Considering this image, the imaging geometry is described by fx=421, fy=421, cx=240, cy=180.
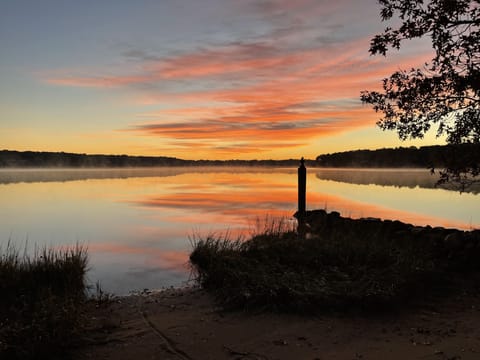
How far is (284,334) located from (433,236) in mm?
6267

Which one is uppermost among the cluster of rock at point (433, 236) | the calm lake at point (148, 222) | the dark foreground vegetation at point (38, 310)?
the cluster of rock at point (433, 236)

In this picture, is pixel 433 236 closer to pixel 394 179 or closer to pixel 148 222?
pixel 148 222

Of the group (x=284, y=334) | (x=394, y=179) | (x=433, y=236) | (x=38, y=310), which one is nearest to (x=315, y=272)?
(x=284, y=334)

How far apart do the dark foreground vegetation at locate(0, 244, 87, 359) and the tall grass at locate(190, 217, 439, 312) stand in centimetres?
260

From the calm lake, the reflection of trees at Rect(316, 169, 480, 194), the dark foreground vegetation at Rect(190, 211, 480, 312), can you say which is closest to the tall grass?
the dark foreground vegetation at Rect(190, 211, 480, 312)

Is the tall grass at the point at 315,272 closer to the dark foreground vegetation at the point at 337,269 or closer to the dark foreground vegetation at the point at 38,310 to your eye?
the dark foreground vegetation at the point at 337,269

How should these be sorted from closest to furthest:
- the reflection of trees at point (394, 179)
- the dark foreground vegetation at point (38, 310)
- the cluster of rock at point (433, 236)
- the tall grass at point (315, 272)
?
the dark foreground vegetation at point (38, 310)
the tall grass at point (315, 272)
the cluster of rock at point (433, 236)
the reflection of trees at point (394, 179)

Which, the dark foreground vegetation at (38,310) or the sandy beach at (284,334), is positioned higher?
the dark foreground vegetation at (38,310)

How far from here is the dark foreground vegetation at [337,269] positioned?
271 inches

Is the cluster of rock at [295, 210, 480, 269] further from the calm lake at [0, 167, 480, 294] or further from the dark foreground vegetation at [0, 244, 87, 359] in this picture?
the dark foreground vegetation at [0, 244, 87, 359]

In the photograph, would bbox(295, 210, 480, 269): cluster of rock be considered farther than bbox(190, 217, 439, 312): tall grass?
Yes

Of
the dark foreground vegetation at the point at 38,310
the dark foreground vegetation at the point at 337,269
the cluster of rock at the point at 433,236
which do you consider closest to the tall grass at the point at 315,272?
the dark foreground vegetation at the point at 337,269

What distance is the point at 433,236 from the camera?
1044 centimetres

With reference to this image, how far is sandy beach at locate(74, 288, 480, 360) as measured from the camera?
5219mm
